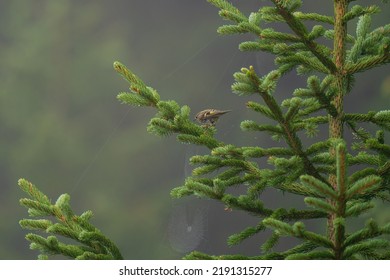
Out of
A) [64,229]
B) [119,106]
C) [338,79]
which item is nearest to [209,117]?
[338,79]

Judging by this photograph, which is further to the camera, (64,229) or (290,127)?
(64,229)

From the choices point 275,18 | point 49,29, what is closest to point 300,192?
point 275,18

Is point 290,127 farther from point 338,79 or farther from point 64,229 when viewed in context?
A: point 64,229

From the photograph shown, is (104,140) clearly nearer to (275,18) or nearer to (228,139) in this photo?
(228,139)

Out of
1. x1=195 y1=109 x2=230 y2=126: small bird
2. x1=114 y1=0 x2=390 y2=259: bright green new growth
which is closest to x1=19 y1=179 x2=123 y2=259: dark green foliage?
x1=114 y1=0 x2=390 y2=259: bright green new growth

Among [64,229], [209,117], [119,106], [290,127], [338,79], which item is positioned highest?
[119,106]

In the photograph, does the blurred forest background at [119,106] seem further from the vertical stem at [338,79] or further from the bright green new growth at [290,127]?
the bright green new growth at [290,127]

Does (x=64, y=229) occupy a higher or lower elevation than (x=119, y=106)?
lower

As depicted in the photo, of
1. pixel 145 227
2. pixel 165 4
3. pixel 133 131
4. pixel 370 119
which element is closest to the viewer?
pixel 370 119
